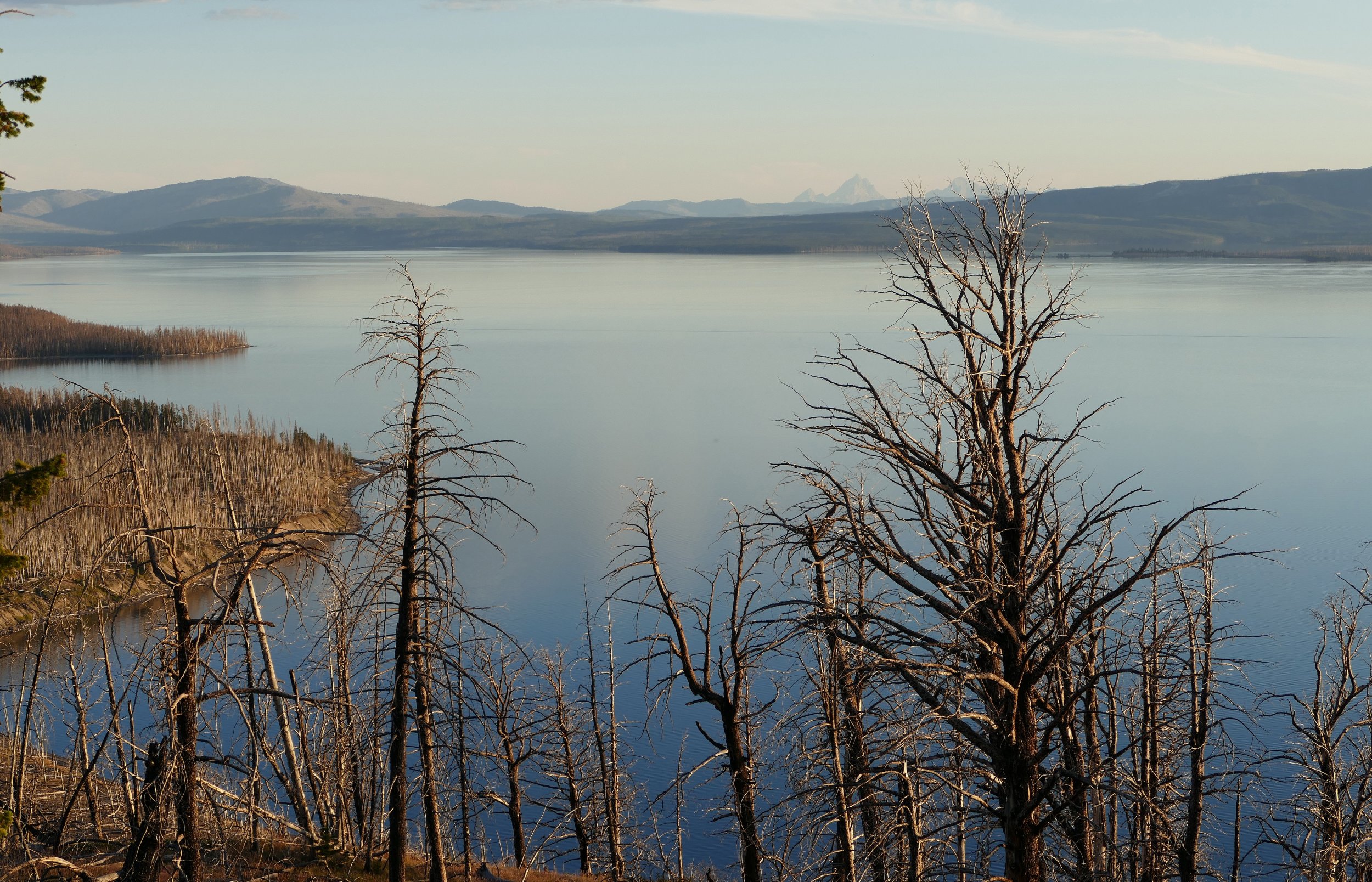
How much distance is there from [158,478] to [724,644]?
1951 cm

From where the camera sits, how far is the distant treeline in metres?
69.9

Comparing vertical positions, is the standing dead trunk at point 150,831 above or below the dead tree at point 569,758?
above

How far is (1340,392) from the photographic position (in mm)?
52812

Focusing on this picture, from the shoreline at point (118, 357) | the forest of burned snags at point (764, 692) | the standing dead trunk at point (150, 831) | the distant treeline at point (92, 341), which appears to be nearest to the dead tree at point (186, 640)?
the forest of burned snags at point (764, 692)

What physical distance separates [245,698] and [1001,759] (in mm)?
13816

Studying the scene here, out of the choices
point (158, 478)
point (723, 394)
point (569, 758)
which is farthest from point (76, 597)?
point (723, 394)

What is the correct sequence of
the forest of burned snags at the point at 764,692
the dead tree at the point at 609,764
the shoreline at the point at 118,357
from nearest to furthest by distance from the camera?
1. the forest of burned snags at the point at 764,692
2. the dead tree at the point at 609,764
3. the shoreline at the point at 118,357

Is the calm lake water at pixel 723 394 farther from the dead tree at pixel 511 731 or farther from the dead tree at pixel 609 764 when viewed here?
the dead tree at pixel 609 764

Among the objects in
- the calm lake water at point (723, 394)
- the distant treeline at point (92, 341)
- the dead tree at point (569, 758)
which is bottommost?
the dead tree at point (569, 758)

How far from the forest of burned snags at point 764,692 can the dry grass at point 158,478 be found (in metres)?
0.24

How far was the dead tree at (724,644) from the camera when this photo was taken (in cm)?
1420

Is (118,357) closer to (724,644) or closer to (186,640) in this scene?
(724,644)

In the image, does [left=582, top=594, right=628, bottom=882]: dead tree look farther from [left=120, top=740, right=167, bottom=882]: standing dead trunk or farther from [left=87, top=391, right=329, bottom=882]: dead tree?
[left=87, top=391, right=329, bottom=882]: dead tree

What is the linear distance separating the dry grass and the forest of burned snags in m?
0.24
